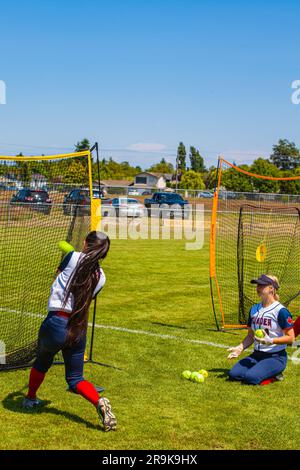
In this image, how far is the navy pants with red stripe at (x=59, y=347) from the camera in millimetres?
5547

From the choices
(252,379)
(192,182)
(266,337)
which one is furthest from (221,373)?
(192,182)

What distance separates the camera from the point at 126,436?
17.7 feet

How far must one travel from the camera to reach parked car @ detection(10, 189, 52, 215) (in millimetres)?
9882

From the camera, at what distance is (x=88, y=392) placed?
554 cm

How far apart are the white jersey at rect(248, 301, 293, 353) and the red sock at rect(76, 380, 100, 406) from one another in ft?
7.92

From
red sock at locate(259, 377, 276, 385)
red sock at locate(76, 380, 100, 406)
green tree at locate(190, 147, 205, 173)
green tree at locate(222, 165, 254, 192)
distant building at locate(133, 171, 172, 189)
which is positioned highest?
green tree at locate(190, 147, 205, 173)

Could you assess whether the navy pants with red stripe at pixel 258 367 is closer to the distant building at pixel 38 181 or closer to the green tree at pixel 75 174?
the green tree at pixel 75 174

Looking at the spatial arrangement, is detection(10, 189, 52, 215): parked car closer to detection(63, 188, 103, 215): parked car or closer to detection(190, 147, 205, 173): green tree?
detection(63, 188, 103, 215): parked car

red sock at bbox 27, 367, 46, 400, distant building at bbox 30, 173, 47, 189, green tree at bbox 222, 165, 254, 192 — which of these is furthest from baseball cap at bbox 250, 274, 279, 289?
green tree at bbox 222, 165, 254, 192

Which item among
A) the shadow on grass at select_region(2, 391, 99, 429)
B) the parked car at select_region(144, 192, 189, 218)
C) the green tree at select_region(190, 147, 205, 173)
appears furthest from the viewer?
the green tree at select_region(190, 147, 205, 173)

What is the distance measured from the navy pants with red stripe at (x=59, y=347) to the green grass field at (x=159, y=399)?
48 centimetres

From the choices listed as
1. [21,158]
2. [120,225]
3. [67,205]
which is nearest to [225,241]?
[120,225]

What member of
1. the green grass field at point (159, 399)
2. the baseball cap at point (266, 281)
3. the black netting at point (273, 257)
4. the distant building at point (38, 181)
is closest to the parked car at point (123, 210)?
the black netting at point (273, 257)
